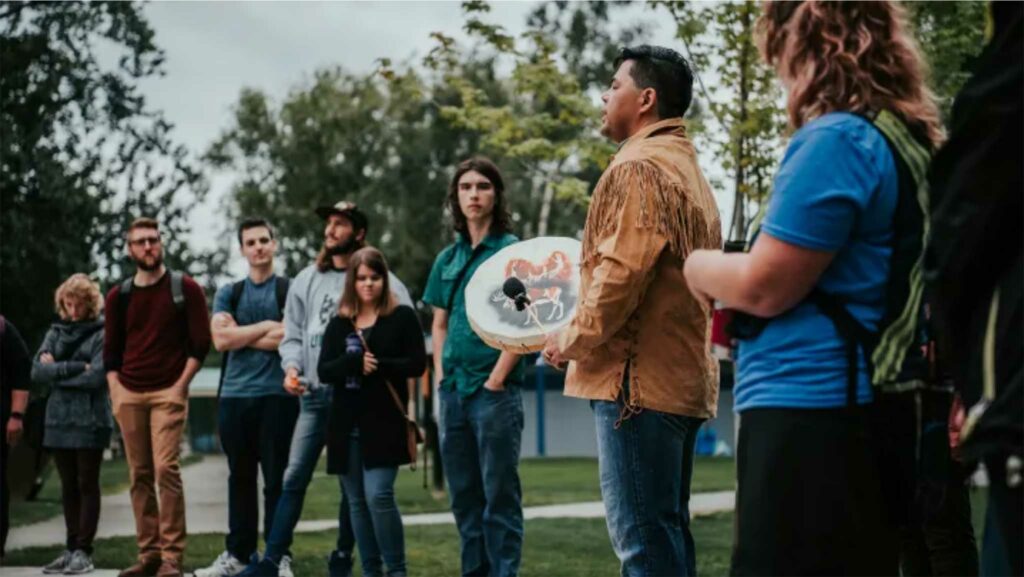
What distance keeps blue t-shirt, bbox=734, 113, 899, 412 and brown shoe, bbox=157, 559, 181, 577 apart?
21.2ft

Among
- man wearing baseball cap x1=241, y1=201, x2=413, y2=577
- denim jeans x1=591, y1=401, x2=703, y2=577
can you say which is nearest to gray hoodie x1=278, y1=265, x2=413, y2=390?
man wearing baseball cap x1=241, y1=201, x2=413, y2=577

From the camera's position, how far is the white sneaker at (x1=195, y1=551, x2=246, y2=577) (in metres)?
8.97

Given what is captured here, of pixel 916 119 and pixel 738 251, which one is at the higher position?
pixel 916 119

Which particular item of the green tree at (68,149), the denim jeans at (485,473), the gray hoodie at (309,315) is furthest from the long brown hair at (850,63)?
the green tree at (68,149)

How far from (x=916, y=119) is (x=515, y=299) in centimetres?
240

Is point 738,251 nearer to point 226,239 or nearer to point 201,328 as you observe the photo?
point 201,328

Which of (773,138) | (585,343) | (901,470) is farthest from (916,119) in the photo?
(773,138)

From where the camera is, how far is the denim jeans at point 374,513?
309 inches

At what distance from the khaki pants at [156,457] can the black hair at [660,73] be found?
5102mm

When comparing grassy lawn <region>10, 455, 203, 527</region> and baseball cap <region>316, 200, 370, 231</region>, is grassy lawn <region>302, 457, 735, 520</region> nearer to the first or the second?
grassy lawn <region>10, 455, 203, 527</region>

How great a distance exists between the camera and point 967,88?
282 cm

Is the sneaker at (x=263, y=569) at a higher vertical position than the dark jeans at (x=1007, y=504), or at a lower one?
lower

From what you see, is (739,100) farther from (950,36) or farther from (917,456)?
(917,456)

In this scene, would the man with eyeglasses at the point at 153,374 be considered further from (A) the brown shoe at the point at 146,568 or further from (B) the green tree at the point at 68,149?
(B) the green tree at the point at 68,149
